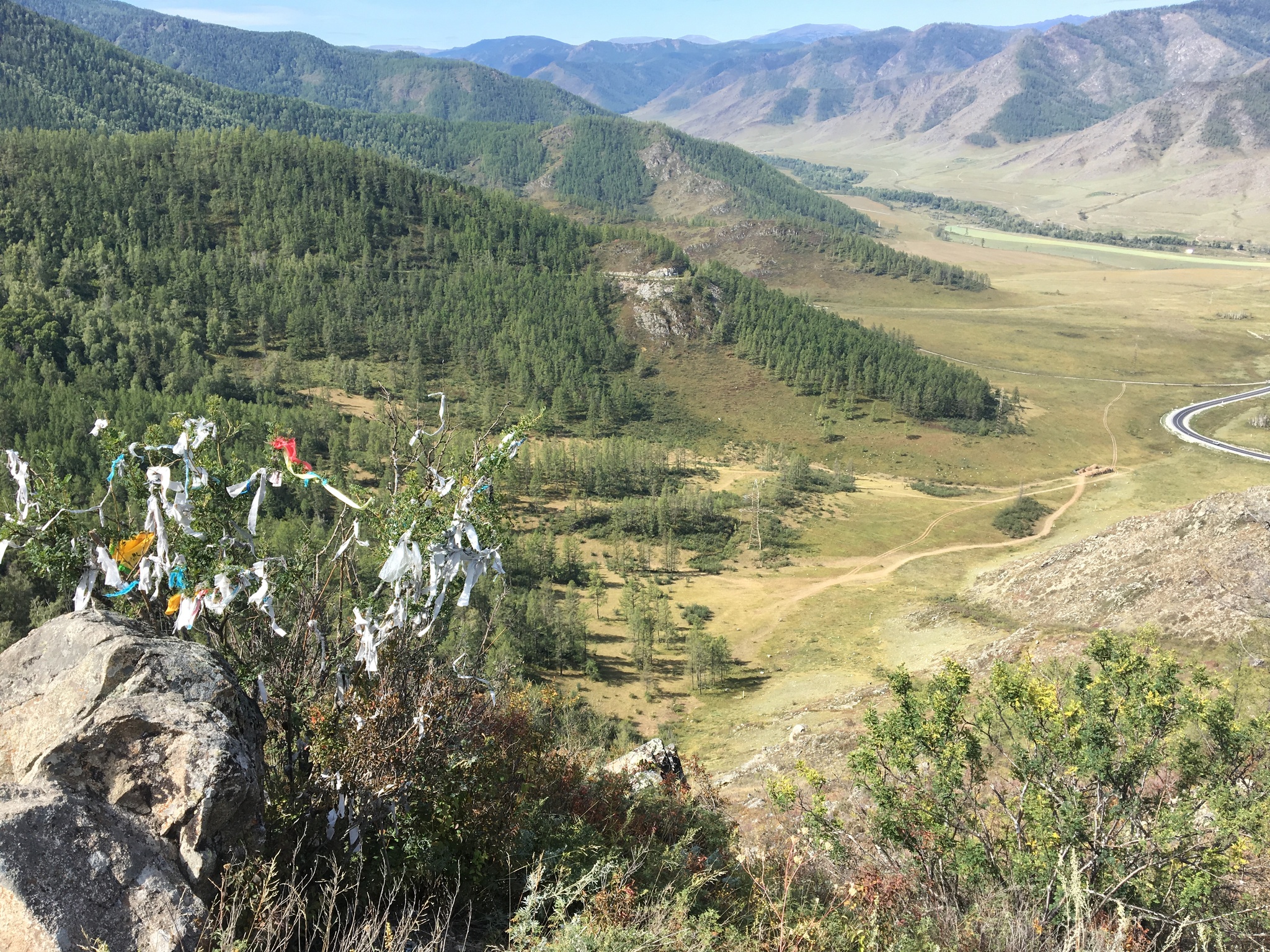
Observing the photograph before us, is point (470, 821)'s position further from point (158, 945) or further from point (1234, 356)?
point (1234, 356)

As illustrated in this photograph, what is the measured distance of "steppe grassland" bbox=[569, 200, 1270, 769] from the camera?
47375mm

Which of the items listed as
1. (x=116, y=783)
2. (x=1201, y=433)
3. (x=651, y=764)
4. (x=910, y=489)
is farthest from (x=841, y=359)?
(x=116, y=783)

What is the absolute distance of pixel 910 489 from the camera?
92188 mm

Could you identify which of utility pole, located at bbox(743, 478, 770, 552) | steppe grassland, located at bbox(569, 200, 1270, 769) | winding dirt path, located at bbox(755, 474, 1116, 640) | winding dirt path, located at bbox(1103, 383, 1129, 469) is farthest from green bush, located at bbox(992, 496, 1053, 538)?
utility pole, located at bbox(743, 478, 770, 552)

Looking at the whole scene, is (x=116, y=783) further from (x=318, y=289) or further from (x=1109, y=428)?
(x=318, y=289)

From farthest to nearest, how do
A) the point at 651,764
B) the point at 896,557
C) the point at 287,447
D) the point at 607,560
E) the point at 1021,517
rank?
1. the point at 1021,517
2. the point at 607,560
3. the point at 896,557
4. the point at 651,764
5. the point at 287,447

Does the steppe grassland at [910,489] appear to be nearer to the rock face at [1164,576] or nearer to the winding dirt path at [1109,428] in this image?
the winding dirt path at [1109,428]

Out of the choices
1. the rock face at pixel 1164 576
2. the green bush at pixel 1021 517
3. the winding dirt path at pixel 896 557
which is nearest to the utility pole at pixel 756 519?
the winding dirt path at pixel 896 557

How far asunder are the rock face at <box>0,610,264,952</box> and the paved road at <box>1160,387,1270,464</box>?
118772 mm

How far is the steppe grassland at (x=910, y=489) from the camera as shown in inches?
1865

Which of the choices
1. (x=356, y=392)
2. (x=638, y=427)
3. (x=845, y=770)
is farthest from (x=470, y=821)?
(x=356, y=392)

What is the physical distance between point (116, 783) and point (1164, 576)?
161ft

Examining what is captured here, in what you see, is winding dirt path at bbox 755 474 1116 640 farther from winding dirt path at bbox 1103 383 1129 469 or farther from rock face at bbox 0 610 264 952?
rock face at bbox 0 610 264 952

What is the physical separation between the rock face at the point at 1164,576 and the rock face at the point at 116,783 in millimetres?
39816
